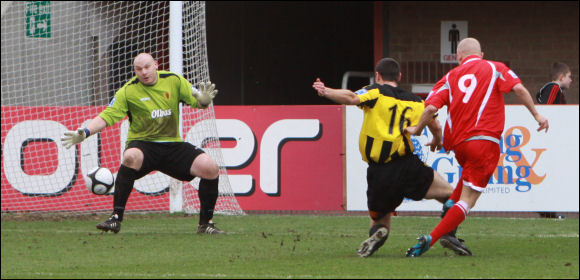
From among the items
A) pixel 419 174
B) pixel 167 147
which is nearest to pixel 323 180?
pixel 167 147

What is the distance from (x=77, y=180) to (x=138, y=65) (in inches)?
154

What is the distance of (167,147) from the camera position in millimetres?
9820

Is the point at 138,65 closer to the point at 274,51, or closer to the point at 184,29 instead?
the point at 184,29

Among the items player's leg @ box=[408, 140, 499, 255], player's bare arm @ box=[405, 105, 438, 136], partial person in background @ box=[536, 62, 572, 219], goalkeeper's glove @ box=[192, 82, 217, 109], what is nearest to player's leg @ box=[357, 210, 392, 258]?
player's leg @ box=[408, 140, 499, 255]

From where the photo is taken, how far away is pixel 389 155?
8383 millimetres

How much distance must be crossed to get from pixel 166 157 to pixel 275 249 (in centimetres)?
138

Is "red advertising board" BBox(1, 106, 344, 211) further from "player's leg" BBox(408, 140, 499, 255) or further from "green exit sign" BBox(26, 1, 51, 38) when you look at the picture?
"player's leg" BBox(408, 140, 499, 255)

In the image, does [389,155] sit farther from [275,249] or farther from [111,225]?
[111,225]

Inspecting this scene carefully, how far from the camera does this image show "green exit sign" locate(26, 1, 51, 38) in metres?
16.2

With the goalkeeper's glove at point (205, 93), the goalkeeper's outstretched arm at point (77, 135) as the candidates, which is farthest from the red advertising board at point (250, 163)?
the goalkeeper's outstretched arm at point (77, 135)

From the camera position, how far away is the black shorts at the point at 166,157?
32.0ft

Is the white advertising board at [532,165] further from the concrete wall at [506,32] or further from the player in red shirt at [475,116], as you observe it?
the concrete wall at [506,32]

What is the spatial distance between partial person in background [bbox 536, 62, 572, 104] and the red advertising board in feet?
8.19

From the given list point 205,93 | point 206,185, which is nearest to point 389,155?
point 205,93
